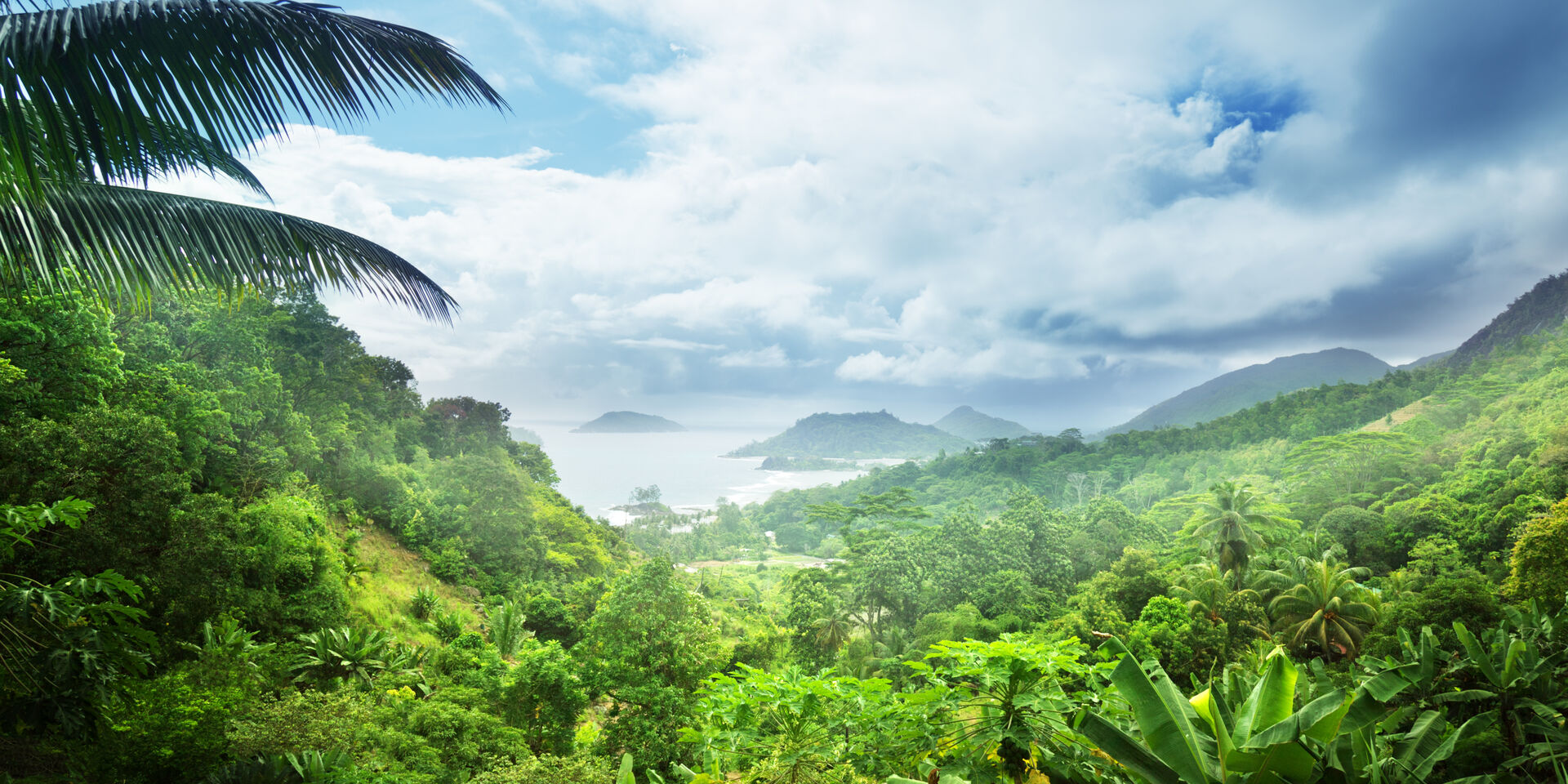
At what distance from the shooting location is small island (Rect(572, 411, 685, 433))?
13762 cm

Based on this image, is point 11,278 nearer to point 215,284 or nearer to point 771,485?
point 215,284

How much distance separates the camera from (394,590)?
16969mm

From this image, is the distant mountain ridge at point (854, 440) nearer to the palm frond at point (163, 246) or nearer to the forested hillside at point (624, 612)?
the forested hillside at point (624, 612)

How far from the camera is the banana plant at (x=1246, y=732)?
2.04m

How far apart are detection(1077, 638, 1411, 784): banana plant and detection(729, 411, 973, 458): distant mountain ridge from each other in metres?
131

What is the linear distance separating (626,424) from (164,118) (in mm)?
143753

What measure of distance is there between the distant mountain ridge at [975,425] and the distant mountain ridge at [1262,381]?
133ft

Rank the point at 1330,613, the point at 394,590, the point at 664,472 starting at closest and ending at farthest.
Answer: the point at 1330,613
the point at 394,590
the point at 664,472

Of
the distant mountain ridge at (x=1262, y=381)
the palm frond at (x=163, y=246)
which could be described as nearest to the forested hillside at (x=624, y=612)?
the palm frond at (x=163, y=246)

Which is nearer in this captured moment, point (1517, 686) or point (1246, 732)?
point (1246, 732)

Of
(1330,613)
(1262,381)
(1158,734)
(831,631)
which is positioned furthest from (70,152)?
(1262,381)

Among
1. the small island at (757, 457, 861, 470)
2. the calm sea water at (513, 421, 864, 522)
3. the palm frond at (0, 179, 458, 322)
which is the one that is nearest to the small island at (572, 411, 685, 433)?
the calm sea water at (513, 421, 864, 522)

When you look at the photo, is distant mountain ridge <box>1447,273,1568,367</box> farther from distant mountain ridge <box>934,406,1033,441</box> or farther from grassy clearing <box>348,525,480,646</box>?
distant mountain ridge <box>934,406,1033,441</box>

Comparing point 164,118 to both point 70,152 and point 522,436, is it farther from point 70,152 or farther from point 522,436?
point 522,436
